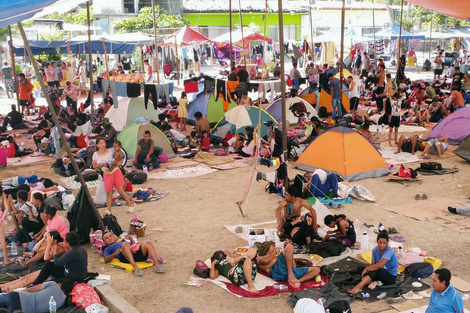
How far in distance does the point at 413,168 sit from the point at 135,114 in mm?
8033

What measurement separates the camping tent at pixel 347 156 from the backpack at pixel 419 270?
14.4 feet

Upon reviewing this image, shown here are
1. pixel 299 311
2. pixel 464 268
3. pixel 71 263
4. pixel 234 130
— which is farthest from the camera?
pixel 234 130

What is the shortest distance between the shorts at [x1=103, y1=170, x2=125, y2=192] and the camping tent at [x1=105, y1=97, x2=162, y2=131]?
6564 millimetres

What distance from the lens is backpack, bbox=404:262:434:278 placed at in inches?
280

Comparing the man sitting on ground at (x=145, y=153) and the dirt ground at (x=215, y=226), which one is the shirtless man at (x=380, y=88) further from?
the man sitting on ground at (x=145, y=153)

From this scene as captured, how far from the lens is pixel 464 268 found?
7.41m

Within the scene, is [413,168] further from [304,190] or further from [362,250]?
[362,250]

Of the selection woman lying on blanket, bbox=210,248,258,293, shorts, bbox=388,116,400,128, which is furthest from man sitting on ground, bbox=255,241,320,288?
shorts, bbox=388,116,400,128

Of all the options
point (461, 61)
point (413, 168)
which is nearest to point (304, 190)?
point (413, 168)

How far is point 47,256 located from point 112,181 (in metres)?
2.68

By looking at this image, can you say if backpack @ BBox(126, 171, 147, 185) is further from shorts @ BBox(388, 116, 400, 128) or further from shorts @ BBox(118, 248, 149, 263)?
shorts @ BBox(388, 116, 400, 128)

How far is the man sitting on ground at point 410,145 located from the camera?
13.7 meters

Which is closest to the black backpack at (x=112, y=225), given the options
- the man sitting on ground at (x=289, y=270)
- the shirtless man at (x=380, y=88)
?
the man sitting on ground at (x=289, y=270)

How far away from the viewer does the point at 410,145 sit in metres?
13.8
